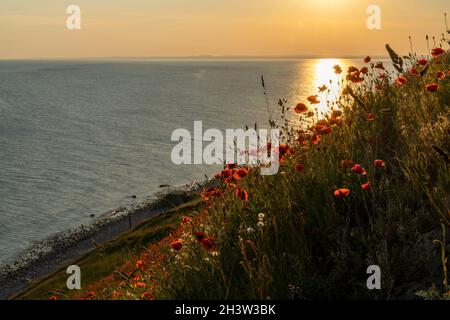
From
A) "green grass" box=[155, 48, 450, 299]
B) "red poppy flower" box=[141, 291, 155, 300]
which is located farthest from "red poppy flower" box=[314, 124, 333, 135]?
"red poppy flower" box=[141, 291, 155, 300]

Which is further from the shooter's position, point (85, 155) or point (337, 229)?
point (85, 155)

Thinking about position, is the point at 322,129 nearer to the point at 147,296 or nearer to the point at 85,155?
the point at 147,296

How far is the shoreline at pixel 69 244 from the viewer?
156ft

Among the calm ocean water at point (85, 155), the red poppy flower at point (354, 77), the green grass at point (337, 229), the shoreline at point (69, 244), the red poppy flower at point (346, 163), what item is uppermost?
the calm ocean water at point (85, 155)

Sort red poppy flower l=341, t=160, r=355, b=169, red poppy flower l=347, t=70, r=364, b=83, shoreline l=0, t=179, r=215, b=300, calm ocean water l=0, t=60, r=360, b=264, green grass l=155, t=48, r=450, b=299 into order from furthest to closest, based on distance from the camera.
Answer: calm ocean water l=0, t=60, r=360, b=264
shoreline l=0, t=179, r=215, b=300
red poppy flower l=347, t=70, r=364, b=83
red poppy flower l=341, t=160, r=355, b=169
green grass l=155, t=48, r=450, b=299

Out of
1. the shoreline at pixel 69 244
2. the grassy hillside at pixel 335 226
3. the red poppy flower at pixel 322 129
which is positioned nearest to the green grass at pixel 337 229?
the grassy hillside at pixel 335 226

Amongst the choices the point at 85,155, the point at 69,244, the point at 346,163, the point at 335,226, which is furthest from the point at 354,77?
the point at 85,155

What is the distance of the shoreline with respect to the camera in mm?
47531

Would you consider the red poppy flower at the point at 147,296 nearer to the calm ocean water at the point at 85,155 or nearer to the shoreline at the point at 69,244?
the shoreline at the point at 69,244

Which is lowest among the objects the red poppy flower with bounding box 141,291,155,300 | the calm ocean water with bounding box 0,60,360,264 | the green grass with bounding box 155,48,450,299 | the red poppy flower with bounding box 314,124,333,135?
the red poppy flower with bounding box 141,291,155,300

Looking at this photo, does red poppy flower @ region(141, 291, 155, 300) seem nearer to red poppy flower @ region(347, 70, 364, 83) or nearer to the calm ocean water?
red poppy flower @ region(347, 70, 364, 83)

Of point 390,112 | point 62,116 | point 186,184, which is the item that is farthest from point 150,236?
point 62,116

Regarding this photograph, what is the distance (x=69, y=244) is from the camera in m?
54.3

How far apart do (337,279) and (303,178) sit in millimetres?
1449
